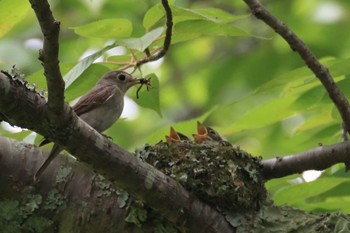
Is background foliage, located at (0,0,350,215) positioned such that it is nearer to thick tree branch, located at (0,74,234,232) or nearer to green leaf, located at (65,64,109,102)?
green leaf, located at (65,64,109,102)

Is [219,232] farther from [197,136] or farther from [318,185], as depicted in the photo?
[197,136]

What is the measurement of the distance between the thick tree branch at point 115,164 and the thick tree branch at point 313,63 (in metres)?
0.75

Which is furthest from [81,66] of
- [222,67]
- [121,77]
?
[222,67]

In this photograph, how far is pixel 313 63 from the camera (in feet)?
11.3

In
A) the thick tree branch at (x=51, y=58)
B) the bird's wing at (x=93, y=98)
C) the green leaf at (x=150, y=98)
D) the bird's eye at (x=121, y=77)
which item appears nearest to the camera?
the thick tree branch at (x=51, y=58)

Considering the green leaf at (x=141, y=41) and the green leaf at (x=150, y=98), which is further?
the green leaf at (x=150, y=98)

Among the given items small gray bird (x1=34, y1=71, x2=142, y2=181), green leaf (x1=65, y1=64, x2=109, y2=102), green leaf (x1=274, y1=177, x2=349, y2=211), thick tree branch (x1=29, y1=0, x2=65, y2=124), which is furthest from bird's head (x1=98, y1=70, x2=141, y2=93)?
thick tree branch (x1=29, y1=0, x2=65, y2=124)

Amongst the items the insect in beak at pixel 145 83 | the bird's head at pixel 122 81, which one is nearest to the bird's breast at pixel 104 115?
the bird's head at pixel 122 81

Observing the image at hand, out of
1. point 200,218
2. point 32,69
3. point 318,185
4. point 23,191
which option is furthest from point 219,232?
point 32,69

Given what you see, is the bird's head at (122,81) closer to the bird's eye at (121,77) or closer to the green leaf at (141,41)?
the bird's eye at (121,77)

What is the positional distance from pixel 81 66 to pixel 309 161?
1.21 meters

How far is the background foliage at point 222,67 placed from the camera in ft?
10.8

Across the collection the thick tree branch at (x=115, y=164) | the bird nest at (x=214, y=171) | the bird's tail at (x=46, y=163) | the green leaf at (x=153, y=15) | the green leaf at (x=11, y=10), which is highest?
the green leaf at (x=153, y=15)

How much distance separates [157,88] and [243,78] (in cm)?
288
